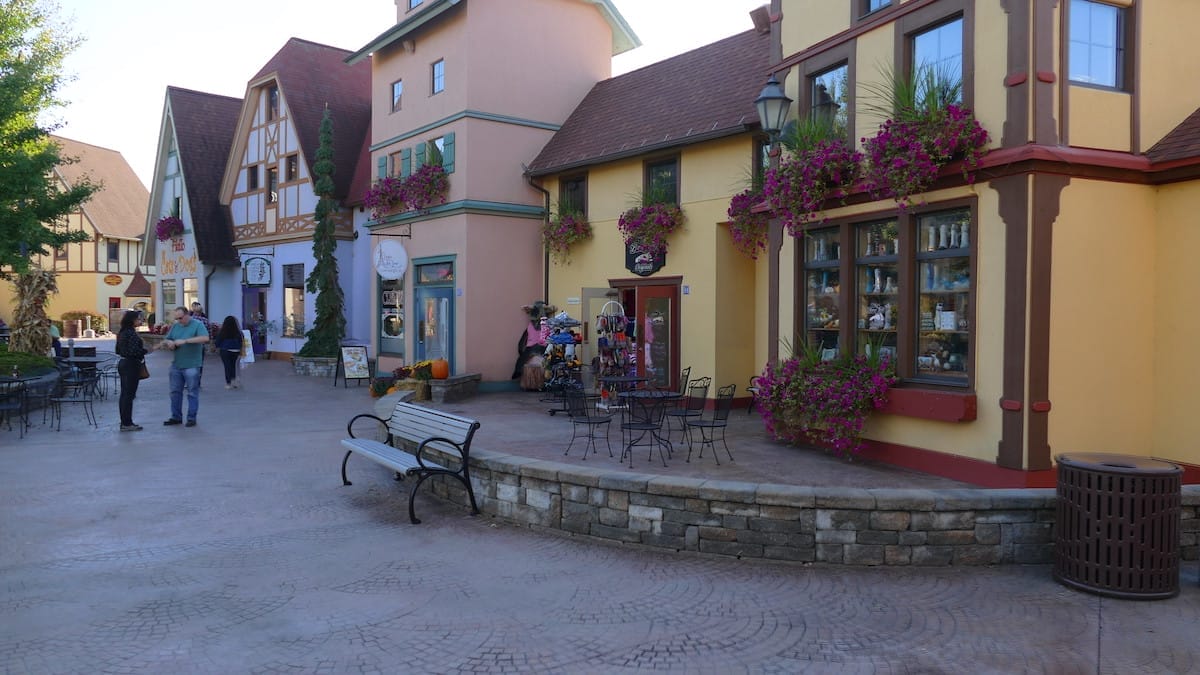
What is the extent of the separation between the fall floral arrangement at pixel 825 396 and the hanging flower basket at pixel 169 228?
91.7 ft

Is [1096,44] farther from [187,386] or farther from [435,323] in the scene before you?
[435,323]

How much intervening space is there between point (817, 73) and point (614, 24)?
10.5 metres

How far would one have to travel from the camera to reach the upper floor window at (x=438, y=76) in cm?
1795

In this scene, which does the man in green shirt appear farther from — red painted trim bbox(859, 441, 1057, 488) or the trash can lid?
the trash can lid

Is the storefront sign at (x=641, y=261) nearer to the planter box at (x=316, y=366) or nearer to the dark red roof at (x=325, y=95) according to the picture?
the planter box at (x=316, y=366)

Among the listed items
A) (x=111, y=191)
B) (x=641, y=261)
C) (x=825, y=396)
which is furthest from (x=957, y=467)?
(x=111, y=191)

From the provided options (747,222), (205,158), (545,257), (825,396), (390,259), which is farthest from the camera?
(205,158)

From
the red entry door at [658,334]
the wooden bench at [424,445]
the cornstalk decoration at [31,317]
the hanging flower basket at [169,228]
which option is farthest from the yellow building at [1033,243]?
the hanging flower basket at [169,228]

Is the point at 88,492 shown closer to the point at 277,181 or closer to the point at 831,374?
the point at 831,374

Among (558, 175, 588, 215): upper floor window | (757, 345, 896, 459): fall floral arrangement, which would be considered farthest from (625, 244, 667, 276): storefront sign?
(757, 345, 896, 459): fall floral arrangement

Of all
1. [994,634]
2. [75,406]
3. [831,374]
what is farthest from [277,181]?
[994,634]

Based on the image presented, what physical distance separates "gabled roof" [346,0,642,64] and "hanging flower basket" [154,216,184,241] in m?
14.6

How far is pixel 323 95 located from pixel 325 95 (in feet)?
0.23

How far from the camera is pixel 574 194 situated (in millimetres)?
16859
